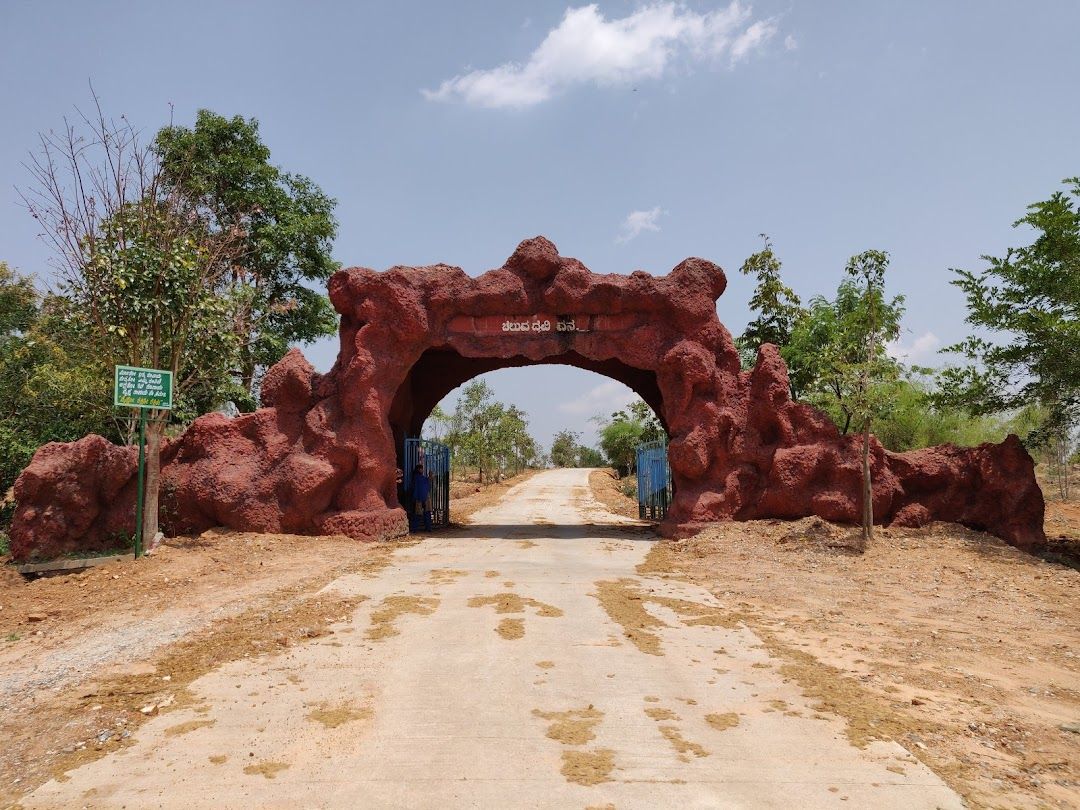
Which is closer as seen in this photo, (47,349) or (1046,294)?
(1046,294)

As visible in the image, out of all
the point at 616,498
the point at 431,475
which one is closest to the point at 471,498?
the point at 616,498

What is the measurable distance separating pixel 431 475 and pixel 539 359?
13.2 feet

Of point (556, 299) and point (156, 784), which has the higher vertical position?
point (556, 299)

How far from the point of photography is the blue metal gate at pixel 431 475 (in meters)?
15.0

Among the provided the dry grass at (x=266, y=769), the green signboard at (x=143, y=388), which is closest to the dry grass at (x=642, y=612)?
the dry grass at (x=266, y=769)

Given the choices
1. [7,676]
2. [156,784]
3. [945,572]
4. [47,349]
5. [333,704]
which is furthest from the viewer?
[47,349]

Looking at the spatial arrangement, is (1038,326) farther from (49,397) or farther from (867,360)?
(49,397)

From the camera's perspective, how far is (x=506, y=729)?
4.11 m

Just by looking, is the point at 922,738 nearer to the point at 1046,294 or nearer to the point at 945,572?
the point at 945,572

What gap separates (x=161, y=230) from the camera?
10688mm

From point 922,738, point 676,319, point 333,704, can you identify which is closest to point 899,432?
point 676,319

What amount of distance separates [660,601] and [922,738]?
150 inches

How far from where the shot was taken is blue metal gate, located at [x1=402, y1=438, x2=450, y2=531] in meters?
15.0

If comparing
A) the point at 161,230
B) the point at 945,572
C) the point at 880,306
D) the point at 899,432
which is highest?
the point at 161,230
